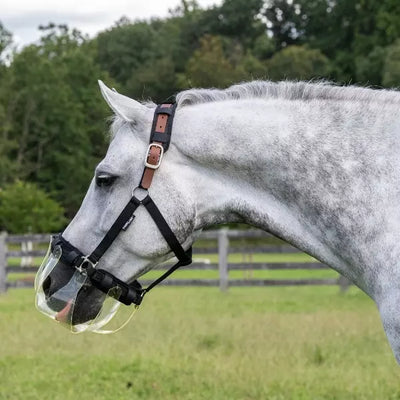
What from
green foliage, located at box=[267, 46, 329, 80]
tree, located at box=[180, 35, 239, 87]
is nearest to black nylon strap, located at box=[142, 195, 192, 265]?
tree, located at box=[180, 35, 239, 87]

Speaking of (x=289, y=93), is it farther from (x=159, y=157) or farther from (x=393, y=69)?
(x=393, y=69)

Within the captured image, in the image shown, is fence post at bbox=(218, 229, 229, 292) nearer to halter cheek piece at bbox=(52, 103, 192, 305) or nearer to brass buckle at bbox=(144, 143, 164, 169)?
halter cheek piece at bbox=(52, 103, 192, 305)

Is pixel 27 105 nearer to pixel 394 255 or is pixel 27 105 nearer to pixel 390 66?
pixel 390 66

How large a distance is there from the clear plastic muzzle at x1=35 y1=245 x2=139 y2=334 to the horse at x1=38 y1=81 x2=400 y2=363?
0.01 metres

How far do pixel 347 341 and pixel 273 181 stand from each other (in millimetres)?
5489

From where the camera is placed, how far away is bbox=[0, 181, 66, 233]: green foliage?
1129 inches

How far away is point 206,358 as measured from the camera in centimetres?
706

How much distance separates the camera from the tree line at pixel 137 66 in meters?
42.7

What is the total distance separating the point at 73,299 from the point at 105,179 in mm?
547

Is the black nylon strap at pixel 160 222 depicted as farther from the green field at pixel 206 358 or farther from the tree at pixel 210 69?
the tree at pixel 210 69

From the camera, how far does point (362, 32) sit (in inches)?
2218

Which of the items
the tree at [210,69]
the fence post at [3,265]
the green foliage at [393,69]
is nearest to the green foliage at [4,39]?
the tree at [210,69]

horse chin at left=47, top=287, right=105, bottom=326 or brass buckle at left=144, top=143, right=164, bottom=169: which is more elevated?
brass buckle at left=144, top=143, right=164, bottom=169

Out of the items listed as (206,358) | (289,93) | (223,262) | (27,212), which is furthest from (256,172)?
(27,212)
